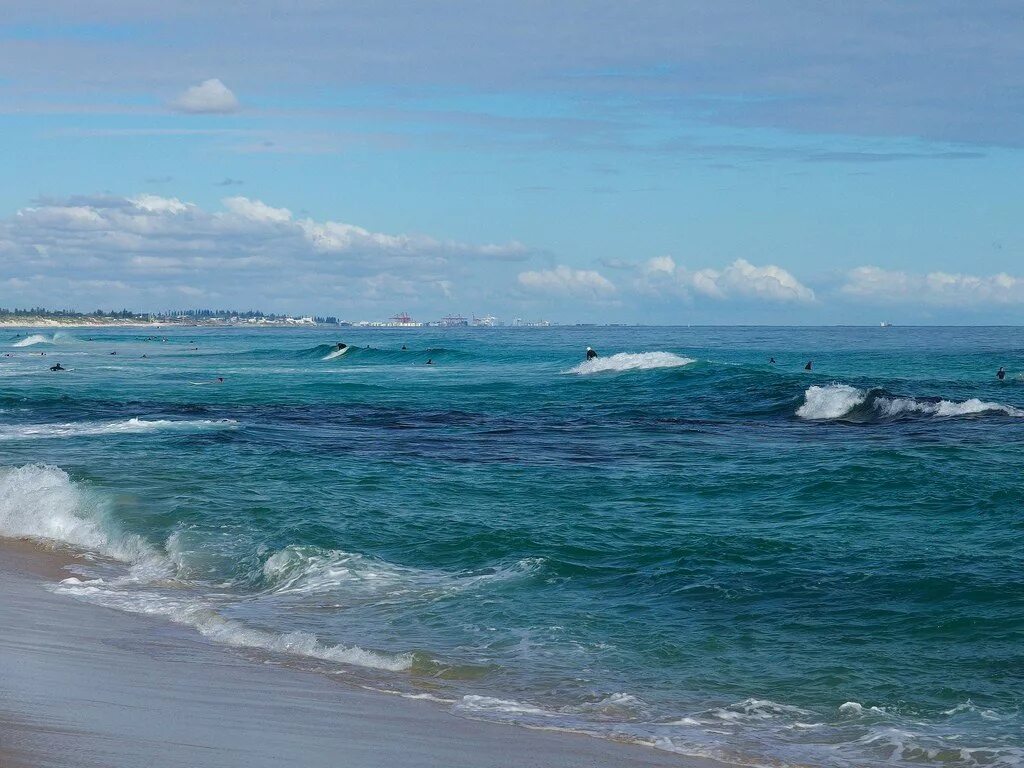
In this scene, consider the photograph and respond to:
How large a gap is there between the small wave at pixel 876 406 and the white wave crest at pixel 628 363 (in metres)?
26.2

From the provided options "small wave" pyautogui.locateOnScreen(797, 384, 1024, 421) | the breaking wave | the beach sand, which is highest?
"small wave" pyautogui.locateOnScreen(797, 384, 1024, 421)

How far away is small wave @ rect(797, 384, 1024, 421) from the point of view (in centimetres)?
3102

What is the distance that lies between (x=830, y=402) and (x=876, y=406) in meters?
1.28

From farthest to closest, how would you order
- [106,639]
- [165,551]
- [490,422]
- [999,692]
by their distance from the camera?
[490,422] < [165,551] < [106,639] < [999,692]

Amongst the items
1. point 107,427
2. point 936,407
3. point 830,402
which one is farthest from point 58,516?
point 936,407

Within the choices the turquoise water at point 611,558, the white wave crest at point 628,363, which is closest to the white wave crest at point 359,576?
the turquoise water at point 611,558

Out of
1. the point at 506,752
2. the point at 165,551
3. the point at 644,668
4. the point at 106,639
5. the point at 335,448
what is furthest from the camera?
the point at 335,448

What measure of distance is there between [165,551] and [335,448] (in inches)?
416

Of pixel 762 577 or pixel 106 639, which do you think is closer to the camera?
pixel 106 639

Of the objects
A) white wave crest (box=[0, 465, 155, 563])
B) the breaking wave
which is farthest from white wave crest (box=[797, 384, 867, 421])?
the breaking wave

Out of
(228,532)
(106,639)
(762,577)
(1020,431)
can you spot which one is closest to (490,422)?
(1020,431)

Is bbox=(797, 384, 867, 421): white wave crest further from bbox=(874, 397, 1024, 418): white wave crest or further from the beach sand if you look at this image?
the beach sand

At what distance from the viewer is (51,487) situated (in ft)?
63.2

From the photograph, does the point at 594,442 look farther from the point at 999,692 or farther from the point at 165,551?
the point at 999,692
